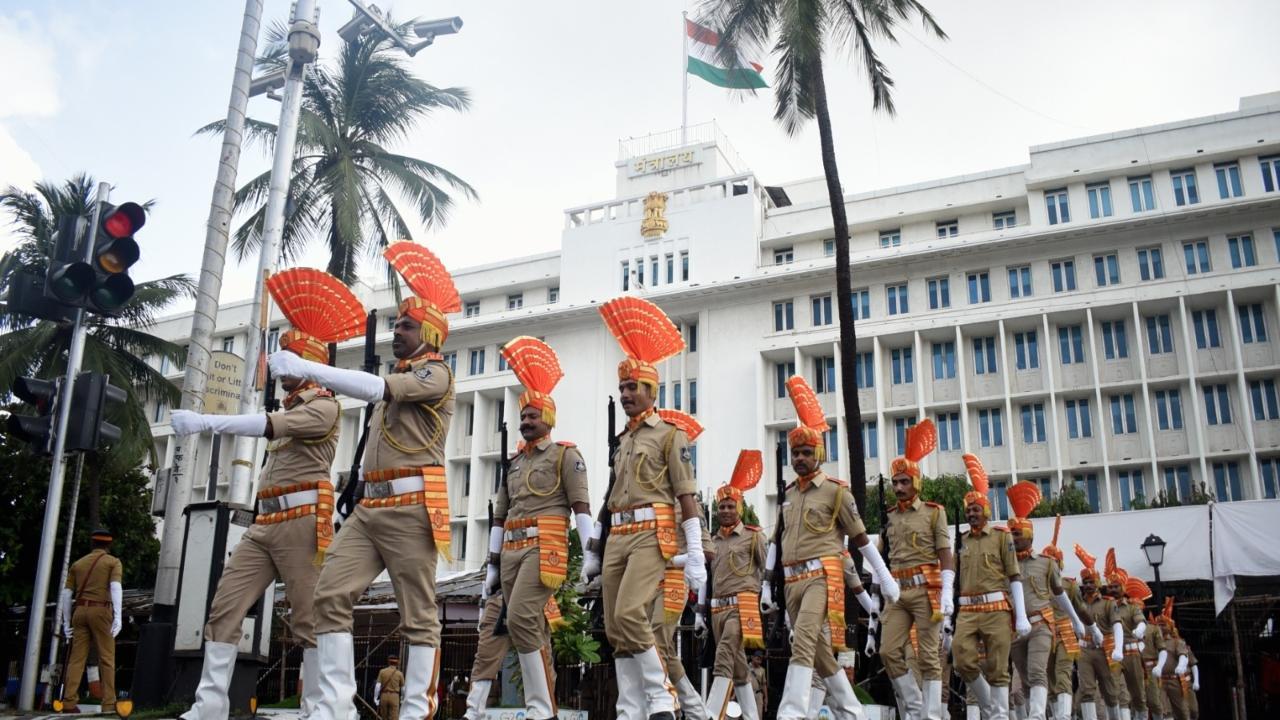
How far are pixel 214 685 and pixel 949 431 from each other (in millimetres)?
44814

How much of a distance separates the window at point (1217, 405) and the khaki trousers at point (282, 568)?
148 feet

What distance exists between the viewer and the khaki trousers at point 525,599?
8086mm

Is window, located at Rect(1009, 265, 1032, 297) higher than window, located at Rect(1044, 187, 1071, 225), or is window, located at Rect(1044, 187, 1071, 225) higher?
window, located at Rect(1044, 187, 1071, 225)

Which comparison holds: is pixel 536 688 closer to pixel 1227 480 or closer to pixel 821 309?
pixel 1227 480

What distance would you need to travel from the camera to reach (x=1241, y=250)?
4469cm

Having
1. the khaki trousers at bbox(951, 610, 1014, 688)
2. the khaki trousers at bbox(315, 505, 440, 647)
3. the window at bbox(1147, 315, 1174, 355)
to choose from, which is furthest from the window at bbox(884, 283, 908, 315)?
the khaki trousers at bbox(315, 505, 440, 647)

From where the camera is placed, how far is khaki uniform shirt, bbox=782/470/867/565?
979 cm

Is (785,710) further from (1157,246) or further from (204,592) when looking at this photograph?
(1157,246)

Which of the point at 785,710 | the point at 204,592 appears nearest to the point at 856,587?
the point at 785,710

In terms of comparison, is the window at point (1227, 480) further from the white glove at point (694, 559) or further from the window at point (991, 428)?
the white glove at point (694, 559)

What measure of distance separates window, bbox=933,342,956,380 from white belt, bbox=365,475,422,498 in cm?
4445

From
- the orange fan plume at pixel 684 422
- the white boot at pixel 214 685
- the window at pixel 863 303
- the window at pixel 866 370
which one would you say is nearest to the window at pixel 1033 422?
the window at pixel 866 370

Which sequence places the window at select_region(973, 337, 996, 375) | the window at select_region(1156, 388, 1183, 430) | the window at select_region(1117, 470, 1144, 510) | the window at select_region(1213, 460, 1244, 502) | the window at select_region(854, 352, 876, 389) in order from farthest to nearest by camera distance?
the window at select_region(854, 352, 876, 389) < the window at select_region(973, 337, 996, 375) < the window at select_region(1156, 388, 1183, 430) < the window at select_region(1117, 470, 1144, 510) < the window at select_region(1213, 460, 1244, 502)

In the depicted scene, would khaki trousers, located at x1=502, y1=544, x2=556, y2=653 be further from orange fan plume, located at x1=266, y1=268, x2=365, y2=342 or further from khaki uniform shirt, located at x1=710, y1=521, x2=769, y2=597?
khaki uniform shirt, located at x1=710, y1=521, x2=769, y2=597
